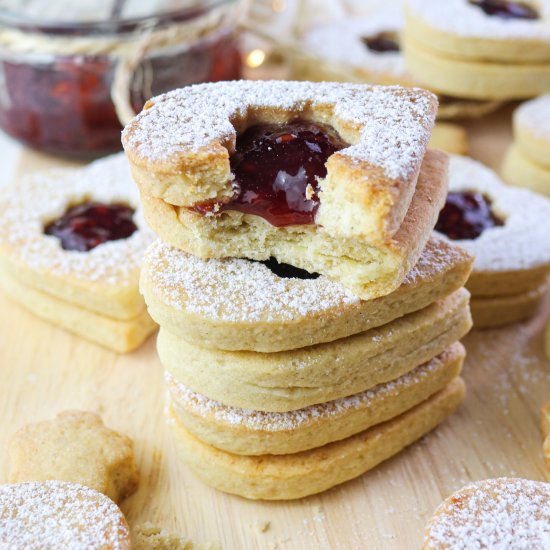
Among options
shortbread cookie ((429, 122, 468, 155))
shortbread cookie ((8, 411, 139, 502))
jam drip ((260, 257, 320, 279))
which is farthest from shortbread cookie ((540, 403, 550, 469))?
shortbread cookie ((429, 122, 468, 155))

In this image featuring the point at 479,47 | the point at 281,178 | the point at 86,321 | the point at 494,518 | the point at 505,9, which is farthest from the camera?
the point at 505,9

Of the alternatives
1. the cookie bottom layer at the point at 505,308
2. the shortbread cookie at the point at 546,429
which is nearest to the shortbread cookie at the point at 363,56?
the cookie bottom layer at the point at 505,308

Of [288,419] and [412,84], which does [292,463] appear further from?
[412,84]

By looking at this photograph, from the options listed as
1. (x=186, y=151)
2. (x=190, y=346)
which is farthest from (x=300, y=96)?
(x=190, y=346)

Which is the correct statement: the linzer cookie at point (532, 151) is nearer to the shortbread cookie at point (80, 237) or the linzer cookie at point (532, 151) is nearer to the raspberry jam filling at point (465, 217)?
the raspberry jam filling at point (465, 217)

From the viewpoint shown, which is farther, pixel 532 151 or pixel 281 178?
pixel 532 151

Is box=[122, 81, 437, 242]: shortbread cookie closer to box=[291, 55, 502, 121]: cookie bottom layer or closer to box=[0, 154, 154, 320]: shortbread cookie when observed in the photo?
box=[0, 154, 154, 320]: shortbread cookie

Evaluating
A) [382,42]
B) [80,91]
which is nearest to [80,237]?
[80,91]
